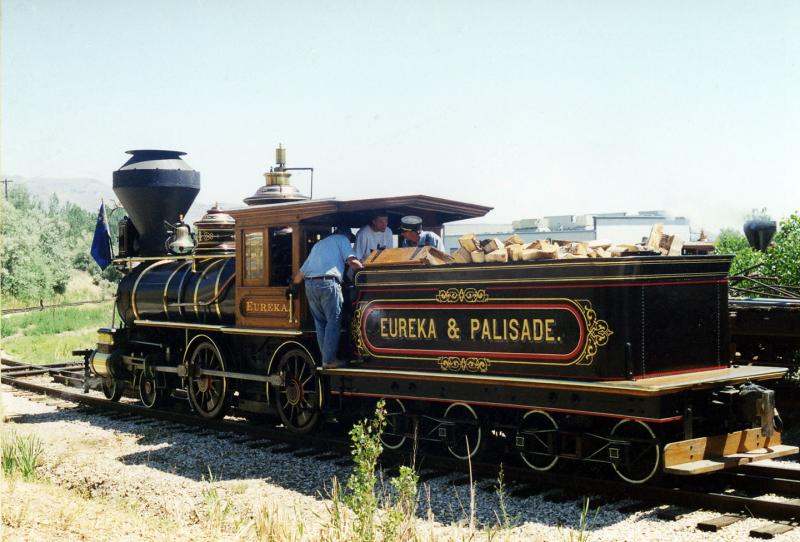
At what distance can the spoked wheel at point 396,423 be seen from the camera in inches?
358

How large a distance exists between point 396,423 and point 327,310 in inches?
57.6

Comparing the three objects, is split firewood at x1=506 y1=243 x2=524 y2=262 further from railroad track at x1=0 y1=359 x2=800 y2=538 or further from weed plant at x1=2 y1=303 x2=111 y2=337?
weed plant at x1=2 y1=303 x2=111 y2=337

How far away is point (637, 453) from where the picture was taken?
751 cm

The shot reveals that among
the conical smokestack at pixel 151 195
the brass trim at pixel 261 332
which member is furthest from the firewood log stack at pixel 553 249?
the conical smokestack at pixel 151 195

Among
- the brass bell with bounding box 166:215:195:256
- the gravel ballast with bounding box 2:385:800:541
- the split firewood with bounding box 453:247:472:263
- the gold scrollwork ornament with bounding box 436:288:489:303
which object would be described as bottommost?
the gravel ballast with bounding box 2:385:800:541

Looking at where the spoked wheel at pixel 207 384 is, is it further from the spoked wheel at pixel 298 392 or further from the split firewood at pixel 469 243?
the split firewood at pixel 469 243

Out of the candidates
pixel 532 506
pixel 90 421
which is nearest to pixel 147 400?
pixel 90 421

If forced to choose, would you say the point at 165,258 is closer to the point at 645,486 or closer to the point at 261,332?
the point at 261,332

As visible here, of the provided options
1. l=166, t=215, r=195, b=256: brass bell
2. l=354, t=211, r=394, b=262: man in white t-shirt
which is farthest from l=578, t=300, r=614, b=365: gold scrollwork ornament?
l=166, t=215, r=195, b=256: brass bell

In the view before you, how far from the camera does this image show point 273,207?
405 inches

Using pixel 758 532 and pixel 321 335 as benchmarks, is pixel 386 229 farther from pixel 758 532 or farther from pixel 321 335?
pixel 758 532

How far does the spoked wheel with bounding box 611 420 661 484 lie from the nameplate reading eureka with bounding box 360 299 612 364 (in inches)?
28.6

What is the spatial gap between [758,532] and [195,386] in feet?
27.3

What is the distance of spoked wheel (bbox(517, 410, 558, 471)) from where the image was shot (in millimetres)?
7770
